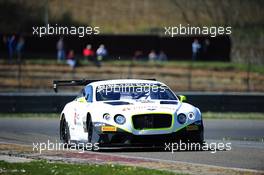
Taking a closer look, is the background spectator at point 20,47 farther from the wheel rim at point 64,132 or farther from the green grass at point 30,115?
the wheel rim at point 64,132

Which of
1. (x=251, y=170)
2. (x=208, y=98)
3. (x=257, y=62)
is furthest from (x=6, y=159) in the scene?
(x=257, y=62)

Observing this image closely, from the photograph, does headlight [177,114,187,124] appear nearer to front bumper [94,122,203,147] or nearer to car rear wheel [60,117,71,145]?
front bumper [94,122,203,147]

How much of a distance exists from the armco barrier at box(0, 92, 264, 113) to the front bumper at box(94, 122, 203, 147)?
12.4m

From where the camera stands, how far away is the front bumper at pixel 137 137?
14.5m

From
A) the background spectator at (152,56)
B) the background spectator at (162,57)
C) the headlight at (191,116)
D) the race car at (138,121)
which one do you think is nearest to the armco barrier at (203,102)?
the race car at (138,121)

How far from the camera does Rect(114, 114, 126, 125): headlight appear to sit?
14602 mm

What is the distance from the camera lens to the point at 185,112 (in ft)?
48.4

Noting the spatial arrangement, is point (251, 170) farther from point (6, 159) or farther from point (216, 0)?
point (216, 0)

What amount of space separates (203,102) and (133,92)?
1174cm

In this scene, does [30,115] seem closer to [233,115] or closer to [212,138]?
[233,115]

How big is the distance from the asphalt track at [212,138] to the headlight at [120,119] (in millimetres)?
527

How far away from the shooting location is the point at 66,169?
39.1 feet

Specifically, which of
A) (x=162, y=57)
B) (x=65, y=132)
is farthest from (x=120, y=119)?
(x=162, y=57)

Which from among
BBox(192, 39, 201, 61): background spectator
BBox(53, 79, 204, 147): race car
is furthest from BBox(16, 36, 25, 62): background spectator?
BBox(53, 79, 204, 147): race car
